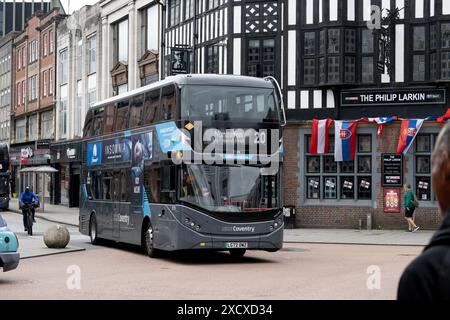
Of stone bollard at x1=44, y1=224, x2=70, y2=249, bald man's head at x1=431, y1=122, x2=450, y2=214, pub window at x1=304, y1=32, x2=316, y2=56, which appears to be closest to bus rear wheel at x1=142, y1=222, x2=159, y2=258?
stone bollard at x1=44, y1=224, x2=70, y2=249

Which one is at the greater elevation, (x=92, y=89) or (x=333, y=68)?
(x=92, y=89)

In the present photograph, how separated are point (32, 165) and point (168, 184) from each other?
48.7m

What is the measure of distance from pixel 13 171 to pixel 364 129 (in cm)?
4885

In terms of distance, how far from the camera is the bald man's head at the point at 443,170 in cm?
245

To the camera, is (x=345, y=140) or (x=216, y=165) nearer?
(x=216, y=165)

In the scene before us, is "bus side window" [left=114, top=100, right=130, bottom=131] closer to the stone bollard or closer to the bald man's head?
the stone bollard

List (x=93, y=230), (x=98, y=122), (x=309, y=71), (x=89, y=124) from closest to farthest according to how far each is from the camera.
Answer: (x=98, y=122)
(x=93, y=230)
(x=89, y=124)
(x=309, y=71)

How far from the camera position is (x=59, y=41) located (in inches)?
2372

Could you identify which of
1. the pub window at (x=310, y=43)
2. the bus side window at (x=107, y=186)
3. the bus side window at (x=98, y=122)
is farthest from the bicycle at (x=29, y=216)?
the pub window at (x=310, y=43)

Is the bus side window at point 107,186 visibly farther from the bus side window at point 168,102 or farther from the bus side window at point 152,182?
the bus side window at point 168,102

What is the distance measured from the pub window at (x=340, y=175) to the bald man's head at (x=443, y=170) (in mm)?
29119

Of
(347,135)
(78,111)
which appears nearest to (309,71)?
(347,135)

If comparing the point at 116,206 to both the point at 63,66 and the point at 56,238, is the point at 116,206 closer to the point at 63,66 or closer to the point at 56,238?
the point at 56,238

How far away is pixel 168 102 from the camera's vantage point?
1822cm
